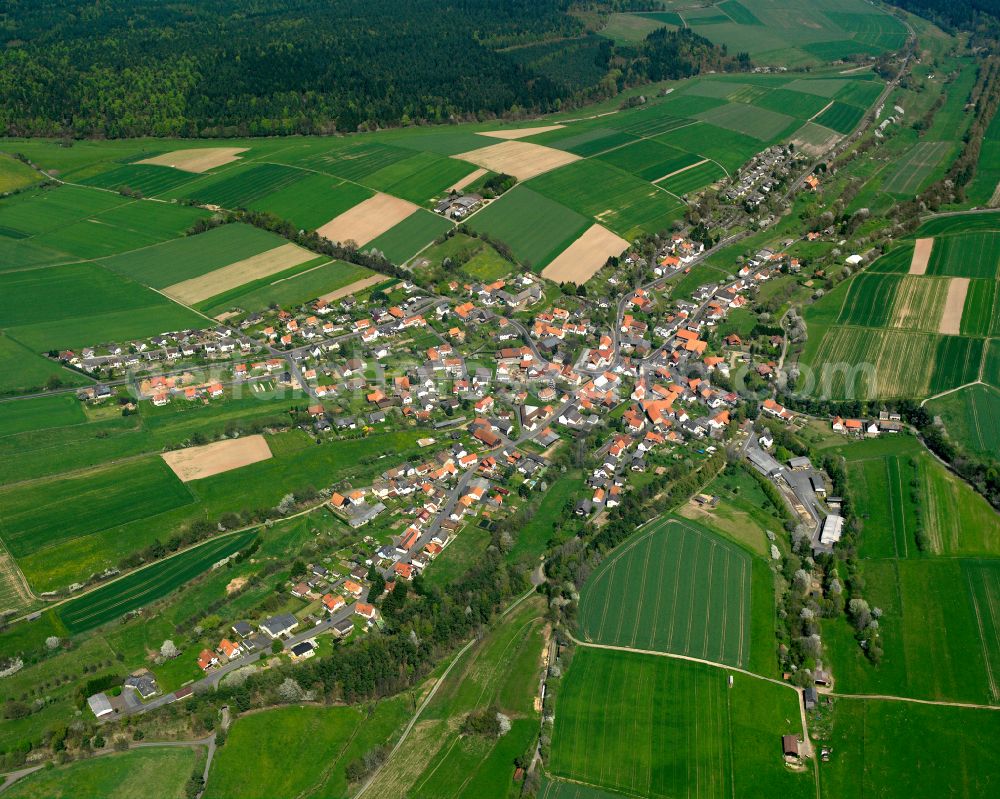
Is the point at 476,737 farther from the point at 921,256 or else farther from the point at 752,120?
the point at 752,120

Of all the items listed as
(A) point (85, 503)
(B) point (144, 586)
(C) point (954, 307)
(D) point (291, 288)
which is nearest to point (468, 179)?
(D) point (291, 288)

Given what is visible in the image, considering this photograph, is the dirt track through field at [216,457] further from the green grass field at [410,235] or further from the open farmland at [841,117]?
the open farmland at [841,117]

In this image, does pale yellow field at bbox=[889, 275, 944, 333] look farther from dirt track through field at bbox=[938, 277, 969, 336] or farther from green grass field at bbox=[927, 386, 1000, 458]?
green grass field at bbox=[927, 386, 1000, 458]

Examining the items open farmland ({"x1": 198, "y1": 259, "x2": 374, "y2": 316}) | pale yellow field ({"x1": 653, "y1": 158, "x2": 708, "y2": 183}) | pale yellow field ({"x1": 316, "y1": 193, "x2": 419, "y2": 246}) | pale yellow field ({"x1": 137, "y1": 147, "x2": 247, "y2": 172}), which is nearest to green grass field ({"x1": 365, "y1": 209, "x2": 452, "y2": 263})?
pale yellow field ({"x1": 316, "y1": 193, "x2": 419, "y2": 246})

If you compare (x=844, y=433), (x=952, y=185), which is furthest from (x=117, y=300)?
(x=952, y=185)

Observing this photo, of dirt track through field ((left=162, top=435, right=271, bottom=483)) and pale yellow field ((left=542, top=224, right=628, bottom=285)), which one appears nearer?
dirt track through field ((left=162, top=435, right=271, bottom=483))
